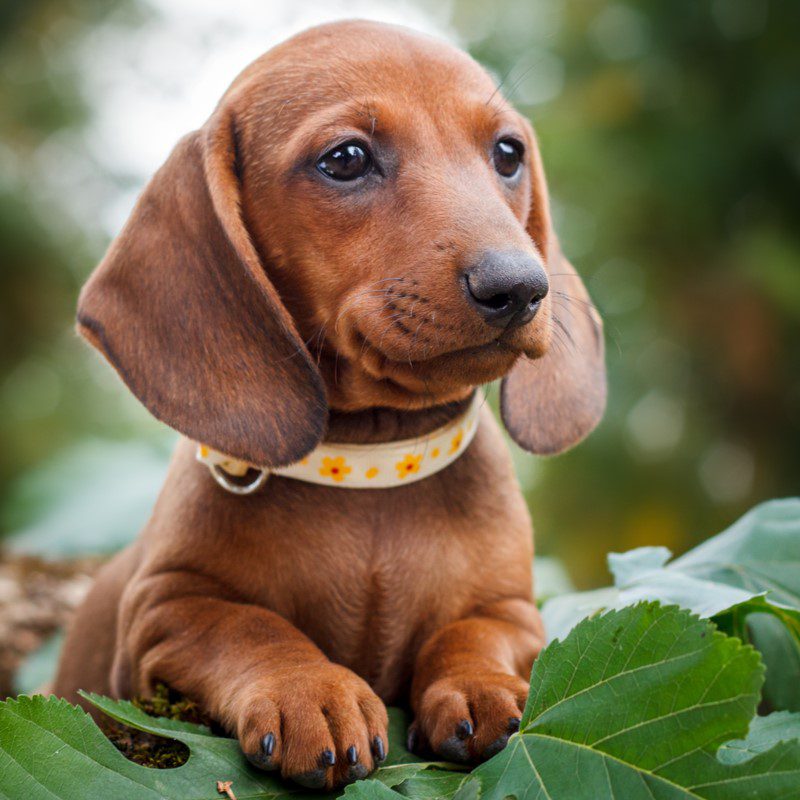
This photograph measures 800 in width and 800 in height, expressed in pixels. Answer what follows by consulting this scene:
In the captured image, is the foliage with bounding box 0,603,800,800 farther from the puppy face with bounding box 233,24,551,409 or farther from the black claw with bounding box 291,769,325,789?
the puppy face with bounding box 233,24,551,409

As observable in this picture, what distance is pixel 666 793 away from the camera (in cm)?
134

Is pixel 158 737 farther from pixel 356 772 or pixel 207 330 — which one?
pixel 207 330

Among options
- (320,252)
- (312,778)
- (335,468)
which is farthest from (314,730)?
(320,252)

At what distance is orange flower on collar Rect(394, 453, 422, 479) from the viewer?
1.96 meters

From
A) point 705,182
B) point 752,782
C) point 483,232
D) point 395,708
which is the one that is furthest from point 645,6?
point 752,782

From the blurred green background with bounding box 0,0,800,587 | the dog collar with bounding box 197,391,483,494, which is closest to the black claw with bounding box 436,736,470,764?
the dog collar with bounding box 197,391,483,494

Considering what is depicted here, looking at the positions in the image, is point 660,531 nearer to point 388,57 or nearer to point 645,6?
point 645,6

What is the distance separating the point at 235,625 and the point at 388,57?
3.64 feet

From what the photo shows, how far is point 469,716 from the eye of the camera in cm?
161

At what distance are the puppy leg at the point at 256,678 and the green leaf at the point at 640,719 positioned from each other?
0.68ft

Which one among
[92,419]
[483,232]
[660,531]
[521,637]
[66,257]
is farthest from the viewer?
[92,419]

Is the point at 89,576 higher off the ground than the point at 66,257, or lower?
lower

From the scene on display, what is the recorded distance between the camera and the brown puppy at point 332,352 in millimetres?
1779

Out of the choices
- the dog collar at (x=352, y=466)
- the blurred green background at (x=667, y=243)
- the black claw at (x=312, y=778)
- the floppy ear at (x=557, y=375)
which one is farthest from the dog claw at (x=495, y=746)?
the blurred green background at (x=667, y=243)
